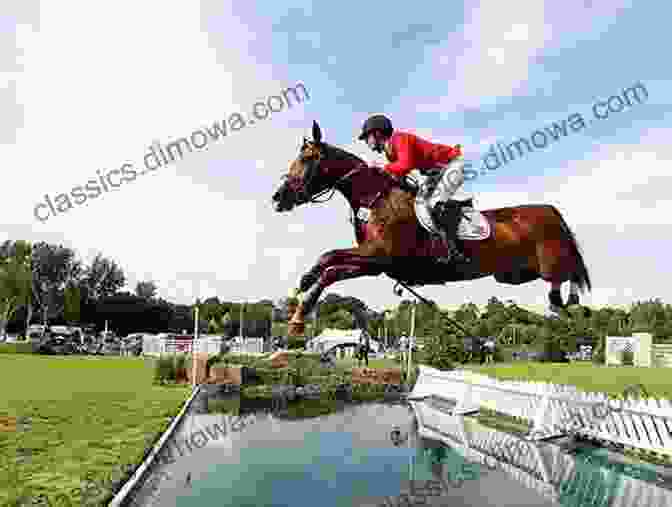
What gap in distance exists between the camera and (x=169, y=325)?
81.4m

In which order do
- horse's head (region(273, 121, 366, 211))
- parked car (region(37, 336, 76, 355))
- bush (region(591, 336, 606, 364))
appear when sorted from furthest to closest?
1. parked car (region(37, 336, 76, 355))
2. bush (region(591, 336, 606, 364))
3. horse's head (region(273, 121, 366, 211))

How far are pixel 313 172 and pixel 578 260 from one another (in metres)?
2.34

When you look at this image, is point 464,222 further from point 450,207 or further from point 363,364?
point 363,364

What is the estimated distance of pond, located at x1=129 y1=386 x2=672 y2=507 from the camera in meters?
7.15

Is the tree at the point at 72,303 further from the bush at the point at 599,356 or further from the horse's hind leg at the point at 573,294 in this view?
the horse's hind leg at the point at 573,294

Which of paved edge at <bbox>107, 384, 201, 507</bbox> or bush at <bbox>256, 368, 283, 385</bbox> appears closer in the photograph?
paved edge at <bbox>107, 384, 201, 507</bbox>

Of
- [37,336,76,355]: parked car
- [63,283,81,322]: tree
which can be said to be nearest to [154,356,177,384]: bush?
→ [37,336,76,355]: parked car

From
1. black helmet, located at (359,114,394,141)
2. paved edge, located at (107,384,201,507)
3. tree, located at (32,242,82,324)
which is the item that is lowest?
paved edge, located at (107,384,201,507)

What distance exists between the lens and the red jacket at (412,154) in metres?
5.03

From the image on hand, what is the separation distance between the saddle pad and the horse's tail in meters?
0.69

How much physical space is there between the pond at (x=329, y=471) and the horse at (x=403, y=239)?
3190mm

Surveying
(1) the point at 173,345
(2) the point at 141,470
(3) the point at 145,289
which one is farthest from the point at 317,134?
(3) the point at 145,289

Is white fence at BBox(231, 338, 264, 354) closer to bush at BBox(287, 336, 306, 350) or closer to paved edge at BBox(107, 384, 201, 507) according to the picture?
paved edge at BBox(107, 384, 201, 507)

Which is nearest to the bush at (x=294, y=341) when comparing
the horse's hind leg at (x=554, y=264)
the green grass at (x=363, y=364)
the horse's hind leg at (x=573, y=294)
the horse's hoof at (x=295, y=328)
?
the horse's hoof at (x=295, y=328)
